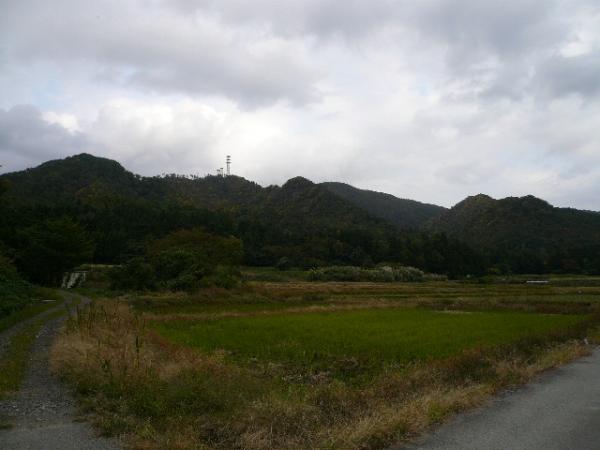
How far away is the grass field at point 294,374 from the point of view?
7.17 meters

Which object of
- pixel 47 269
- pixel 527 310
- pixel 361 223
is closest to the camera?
pixel 527 310

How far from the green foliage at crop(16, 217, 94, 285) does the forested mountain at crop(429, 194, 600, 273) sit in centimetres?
8648

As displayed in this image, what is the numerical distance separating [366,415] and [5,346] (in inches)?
462

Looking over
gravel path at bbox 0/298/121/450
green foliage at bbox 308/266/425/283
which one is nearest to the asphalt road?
gravel path at bbox 0/298/121/450

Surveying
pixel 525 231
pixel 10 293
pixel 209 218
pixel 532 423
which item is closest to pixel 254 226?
pixel 209 218

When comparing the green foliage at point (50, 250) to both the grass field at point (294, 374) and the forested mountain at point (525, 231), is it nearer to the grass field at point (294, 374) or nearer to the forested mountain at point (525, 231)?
the grass field at point (294, 374)

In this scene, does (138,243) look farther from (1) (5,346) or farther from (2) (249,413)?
(2) (249,413)

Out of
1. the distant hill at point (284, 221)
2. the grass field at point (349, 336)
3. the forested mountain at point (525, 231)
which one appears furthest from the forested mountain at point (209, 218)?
the grass field at point (349, 336)

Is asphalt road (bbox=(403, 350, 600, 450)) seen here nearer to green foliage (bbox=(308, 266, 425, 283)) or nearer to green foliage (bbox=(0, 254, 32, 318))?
green foliage (bbox=(0, 254, 32, 318))

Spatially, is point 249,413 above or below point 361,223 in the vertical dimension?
below

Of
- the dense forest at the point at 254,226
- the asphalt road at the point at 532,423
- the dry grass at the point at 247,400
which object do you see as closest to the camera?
the dry grass at the point at 247,400

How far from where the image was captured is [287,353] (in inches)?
639

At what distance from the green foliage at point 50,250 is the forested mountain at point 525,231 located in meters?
86.5

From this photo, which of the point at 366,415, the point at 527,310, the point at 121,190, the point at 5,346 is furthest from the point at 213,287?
the point at 121,190
